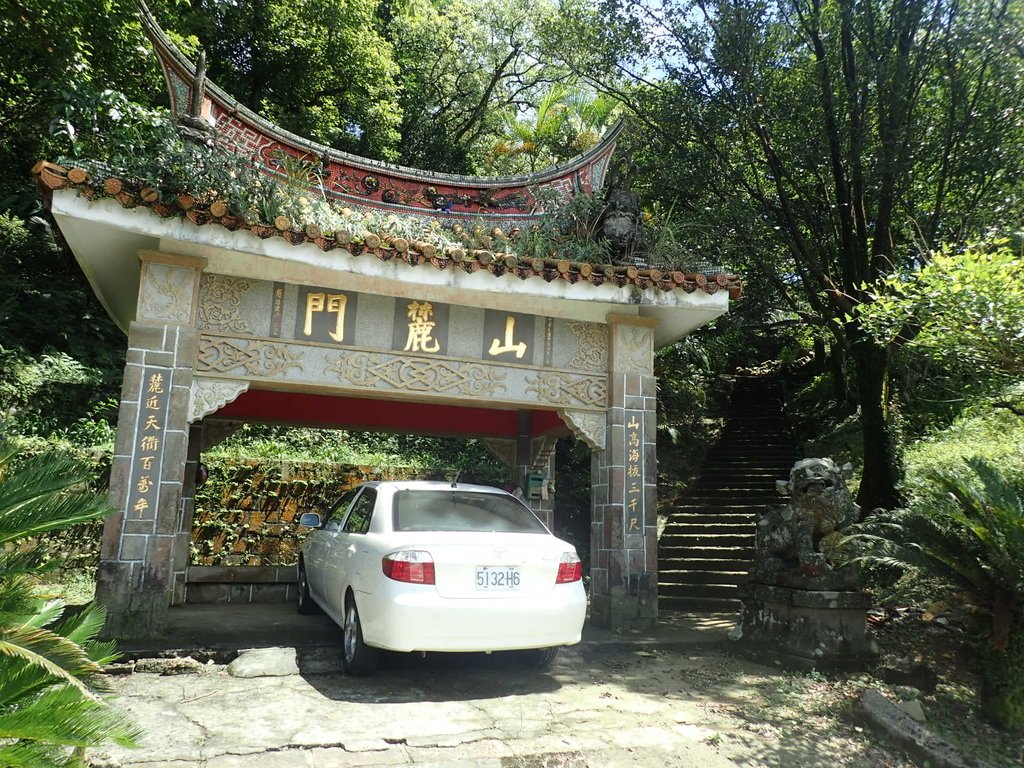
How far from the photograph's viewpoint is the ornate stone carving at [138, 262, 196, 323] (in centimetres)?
613

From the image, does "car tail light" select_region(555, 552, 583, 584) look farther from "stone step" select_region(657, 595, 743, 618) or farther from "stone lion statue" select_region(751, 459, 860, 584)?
"stone step" select_region(657, 595, 743, 618)

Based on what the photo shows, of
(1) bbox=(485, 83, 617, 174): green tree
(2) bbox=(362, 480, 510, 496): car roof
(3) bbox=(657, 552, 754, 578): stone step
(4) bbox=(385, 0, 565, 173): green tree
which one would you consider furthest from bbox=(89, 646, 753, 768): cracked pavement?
(4) bbox=(385, 0, 565, 173): green tree

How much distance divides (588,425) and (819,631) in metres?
2.89

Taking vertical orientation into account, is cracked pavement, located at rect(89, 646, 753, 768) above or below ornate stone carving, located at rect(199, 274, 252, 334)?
below

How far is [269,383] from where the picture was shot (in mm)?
6551

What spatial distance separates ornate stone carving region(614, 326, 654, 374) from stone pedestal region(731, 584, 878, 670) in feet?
8.80

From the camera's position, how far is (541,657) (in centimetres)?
538

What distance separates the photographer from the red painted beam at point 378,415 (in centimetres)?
890

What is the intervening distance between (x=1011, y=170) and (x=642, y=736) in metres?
9.01

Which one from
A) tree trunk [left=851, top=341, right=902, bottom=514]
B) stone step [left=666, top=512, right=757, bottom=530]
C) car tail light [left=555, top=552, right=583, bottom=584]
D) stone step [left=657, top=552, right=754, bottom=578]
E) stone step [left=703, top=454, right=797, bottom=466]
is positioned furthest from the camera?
stone step [left=703, top=454, right=797, bottom=466]

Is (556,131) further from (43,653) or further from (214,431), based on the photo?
(43,653)

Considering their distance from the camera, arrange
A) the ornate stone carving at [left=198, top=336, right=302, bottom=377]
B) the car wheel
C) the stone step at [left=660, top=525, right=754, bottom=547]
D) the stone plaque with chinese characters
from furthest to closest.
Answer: the stone step at [left=660, top=525, right=754, bottom=547] < the stone plaque with chinese characters < the ornate stone carving at [left=198, top=336, right=302, bottom=377] < the car wheel

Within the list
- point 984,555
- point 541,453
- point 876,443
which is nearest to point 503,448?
point 541,453

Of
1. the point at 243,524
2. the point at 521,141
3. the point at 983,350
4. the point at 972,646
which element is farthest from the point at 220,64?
the point at 972,646
